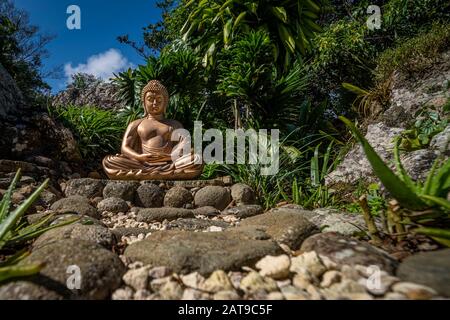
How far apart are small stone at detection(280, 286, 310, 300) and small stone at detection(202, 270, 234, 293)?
0.65 ft

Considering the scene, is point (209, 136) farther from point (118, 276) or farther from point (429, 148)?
point (118, 276)

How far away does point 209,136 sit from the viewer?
507cm

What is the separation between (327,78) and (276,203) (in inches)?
173

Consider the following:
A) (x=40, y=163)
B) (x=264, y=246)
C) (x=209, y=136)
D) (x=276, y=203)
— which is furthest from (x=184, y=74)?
(x=264, y=246)

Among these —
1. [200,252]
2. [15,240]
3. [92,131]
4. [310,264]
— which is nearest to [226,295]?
[200,252]

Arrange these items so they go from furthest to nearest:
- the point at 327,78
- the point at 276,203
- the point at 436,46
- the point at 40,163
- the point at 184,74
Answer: the point at 327,78 → the point at 184,74 → the point at 436,46 → the point at 40,163 → the point at 276,203

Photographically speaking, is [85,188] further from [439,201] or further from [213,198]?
[439,201]

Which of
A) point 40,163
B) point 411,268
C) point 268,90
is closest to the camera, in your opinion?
point 411,268

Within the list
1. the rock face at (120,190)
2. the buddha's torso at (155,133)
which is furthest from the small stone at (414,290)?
the buddha's torso at (155,133)

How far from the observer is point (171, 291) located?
44.9 inches

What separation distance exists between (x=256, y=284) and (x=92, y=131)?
4.78 meters

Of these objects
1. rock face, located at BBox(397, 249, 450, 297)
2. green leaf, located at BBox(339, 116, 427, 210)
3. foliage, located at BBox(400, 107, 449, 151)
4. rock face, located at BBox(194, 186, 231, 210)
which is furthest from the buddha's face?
rock face, located at BBox(397, 249, 450, 297)

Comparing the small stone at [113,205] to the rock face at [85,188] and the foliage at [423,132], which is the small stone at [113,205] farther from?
the foliage at [423,132]

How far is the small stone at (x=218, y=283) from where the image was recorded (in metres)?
1.15
